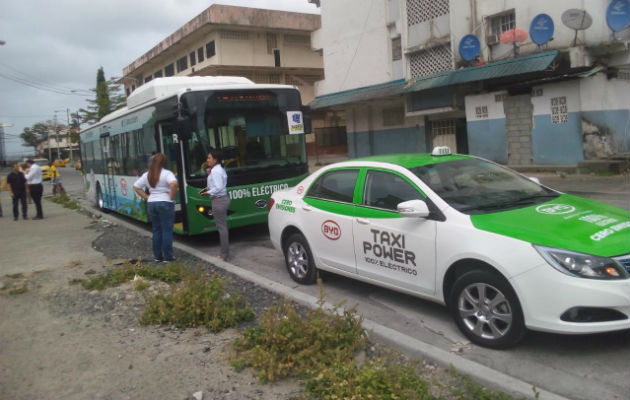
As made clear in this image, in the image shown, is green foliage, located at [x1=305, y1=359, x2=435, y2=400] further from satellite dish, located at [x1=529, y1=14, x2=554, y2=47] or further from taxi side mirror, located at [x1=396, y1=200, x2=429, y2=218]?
satellite dish, located at [x1=529, y1=14, x2=554, y2=47]

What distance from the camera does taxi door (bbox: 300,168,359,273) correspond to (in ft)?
18.8

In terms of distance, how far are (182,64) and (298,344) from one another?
137 feet

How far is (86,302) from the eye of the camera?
6.10 meters

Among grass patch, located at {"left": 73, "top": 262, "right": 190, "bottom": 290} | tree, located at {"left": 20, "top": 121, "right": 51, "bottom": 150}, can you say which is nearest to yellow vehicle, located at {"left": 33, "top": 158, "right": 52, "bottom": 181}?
grass patch, located at {"left": 73, "top": 262, "right": 190, "bottom": 290}

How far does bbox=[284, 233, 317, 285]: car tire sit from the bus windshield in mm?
2989

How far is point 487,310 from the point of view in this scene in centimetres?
425

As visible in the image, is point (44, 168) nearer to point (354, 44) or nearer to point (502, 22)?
point (354, 44)

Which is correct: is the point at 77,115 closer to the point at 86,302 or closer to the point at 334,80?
the point at 334,80

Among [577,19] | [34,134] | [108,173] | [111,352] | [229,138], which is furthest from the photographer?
[34,134]

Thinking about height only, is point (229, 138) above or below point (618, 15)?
below

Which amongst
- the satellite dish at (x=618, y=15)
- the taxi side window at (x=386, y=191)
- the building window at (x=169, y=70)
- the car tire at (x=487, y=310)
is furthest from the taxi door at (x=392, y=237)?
the building window at (x=169, y=70)

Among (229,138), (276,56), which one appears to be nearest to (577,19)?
(229,138)

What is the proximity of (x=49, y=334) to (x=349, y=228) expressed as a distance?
123 inches

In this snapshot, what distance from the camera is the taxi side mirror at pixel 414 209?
15.3 feet
